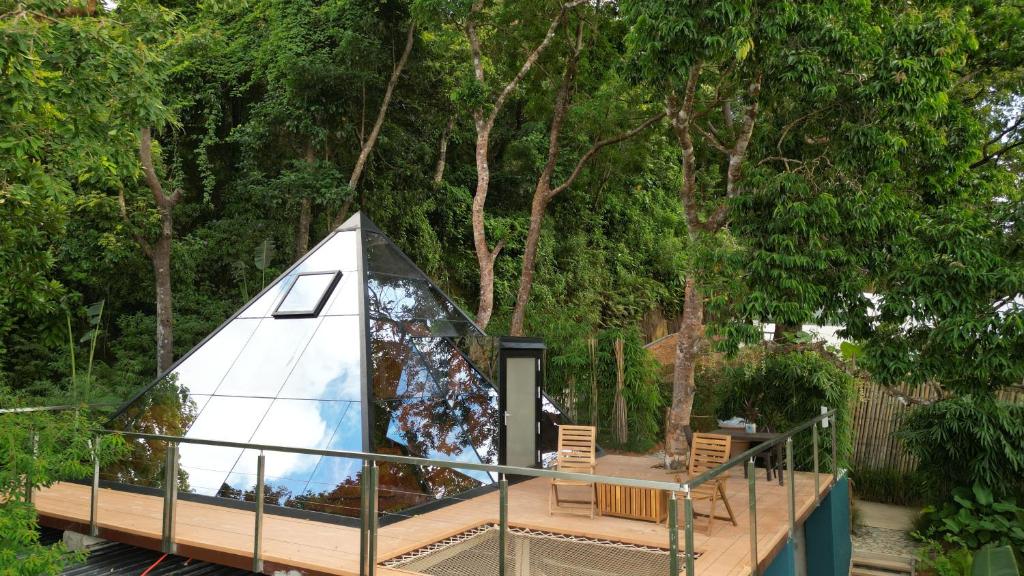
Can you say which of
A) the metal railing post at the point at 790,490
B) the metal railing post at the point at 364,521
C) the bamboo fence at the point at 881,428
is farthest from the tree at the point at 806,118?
the bamboo fence at the point at 881,428

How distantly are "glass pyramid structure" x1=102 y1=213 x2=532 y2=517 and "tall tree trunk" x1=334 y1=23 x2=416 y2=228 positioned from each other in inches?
238

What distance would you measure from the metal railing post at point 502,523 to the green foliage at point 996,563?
543 cm

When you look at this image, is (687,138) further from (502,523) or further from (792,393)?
(502,523)

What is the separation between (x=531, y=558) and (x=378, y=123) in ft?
37.3

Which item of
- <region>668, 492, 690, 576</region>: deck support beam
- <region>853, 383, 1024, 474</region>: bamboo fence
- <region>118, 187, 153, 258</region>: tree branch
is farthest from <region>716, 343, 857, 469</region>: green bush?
<region>118, 187, 153, 258</region>: tree branch

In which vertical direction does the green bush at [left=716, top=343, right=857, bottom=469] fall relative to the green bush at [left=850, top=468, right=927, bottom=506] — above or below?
above

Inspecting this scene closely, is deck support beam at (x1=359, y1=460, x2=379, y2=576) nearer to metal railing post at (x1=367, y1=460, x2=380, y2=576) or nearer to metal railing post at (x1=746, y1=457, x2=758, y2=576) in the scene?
metal railing post at (x1=367, y1=460, x2=380, y2=576)

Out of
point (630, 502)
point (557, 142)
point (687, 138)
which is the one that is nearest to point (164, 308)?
point (557, 142)

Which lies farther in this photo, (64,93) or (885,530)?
(885,530)

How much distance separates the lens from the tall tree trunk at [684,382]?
8742 mm

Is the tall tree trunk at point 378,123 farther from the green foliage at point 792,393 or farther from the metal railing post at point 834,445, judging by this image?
the metal railing post at point 834,445

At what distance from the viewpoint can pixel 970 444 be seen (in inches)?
385

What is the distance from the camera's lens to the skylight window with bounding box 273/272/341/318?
7398 millimetres

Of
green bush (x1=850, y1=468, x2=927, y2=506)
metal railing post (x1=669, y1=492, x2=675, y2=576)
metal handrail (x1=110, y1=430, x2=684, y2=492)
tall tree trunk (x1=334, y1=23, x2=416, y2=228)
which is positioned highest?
tall tree trunk (x1=334, y1=23, x2=416, y2=228)
